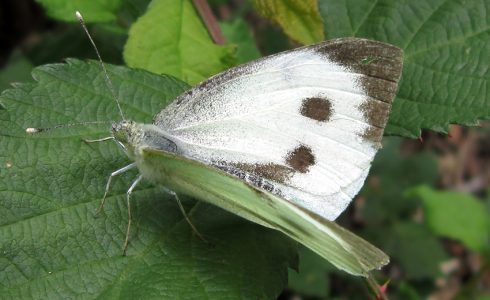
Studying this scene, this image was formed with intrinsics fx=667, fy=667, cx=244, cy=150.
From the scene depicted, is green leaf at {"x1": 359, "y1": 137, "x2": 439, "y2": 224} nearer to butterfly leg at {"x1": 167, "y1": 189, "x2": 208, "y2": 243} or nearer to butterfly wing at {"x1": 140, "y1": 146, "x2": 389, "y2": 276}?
butterfly leg at {"x1": 167, "y1": 189, "x2": 208, "y2": 243}

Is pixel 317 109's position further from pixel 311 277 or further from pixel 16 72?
pixel 16 72

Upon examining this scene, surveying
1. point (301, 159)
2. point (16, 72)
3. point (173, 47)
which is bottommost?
point (301, 159)

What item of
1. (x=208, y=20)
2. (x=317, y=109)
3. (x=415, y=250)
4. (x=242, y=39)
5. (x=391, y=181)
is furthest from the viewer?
(x=391, y=181)

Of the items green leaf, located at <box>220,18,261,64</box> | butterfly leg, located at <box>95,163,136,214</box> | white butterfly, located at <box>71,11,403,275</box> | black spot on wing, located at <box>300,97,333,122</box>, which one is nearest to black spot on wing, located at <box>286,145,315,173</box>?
white butterfly, located at <box>71,11,403,275</box>

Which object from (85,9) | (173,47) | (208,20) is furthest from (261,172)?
(85,9)

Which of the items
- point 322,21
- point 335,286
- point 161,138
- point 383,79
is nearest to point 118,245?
point 161,138

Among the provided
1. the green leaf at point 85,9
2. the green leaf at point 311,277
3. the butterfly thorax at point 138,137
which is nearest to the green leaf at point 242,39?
the green leaf at point 85,9

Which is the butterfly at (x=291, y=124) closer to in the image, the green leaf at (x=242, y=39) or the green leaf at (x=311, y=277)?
the green leaf at (x=242, y=39)

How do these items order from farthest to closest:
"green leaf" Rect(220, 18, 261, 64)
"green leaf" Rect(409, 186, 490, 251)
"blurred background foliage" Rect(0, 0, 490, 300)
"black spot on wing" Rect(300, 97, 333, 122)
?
"green leaf" Rect(409, 186, 490, 251) → "green leaf" Rect(220, 18, 261, 64) → "blurred background foliage" Rect(0, 0, 490, 300) → "black spot on wing" Rect(300, 97, 333, 122)
